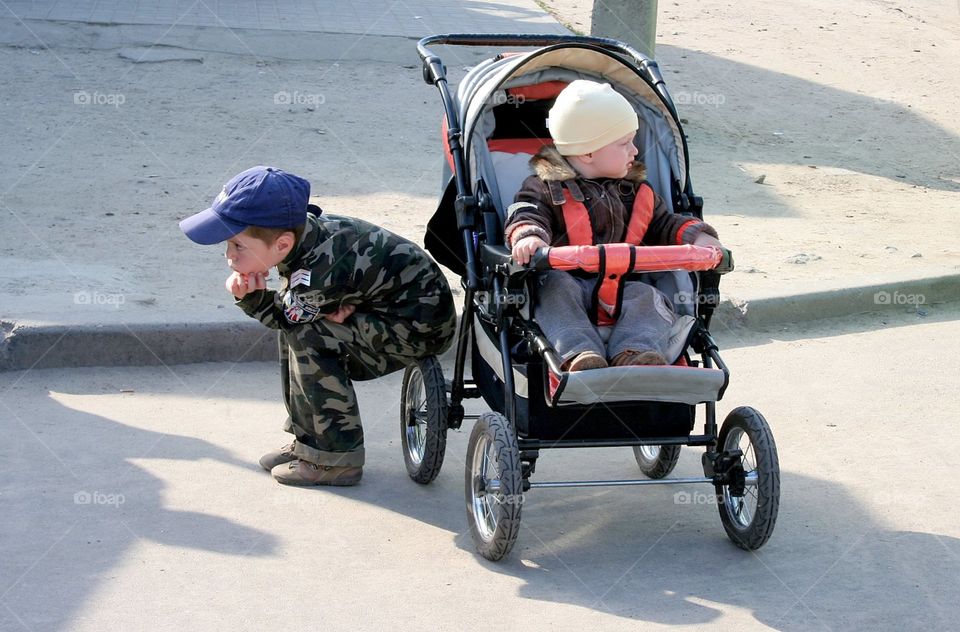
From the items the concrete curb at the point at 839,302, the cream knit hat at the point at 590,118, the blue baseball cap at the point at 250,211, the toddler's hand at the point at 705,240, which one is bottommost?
the concrete curb at the point at 839,302

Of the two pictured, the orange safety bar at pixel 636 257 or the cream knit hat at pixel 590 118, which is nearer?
the orange safety bar at pixel 636 257

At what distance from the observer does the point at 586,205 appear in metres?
4.02

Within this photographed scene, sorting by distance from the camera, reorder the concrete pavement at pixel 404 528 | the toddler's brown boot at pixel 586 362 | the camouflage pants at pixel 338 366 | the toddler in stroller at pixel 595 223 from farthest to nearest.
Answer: the camouflage pants at pixel 338 366
the toddler in stroller at pixel 595 223
the toddler's brown boot at pixel 586 362
the concrete pavement at pixel 404 528

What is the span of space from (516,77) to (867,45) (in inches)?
343

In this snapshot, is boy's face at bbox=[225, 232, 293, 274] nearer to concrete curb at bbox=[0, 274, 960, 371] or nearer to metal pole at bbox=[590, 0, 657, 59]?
concrete curb at bbox=[0, 274, 960, 371]

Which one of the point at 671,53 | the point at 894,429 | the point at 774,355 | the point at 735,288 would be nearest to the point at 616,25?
the point at 671,53

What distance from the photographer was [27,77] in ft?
30.1

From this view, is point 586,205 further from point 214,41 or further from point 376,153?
point 214,41

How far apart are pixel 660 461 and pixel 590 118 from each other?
1.29 metres

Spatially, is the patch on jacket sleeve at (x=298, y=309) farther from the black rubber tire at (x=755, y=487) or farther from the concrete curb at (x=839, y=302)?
the concrete curb at (x=839, y=302)

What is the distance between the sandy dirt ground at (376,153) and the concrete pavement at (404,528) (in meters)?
0.84

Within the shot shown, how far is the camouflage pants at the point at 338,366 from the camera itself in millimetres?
4145

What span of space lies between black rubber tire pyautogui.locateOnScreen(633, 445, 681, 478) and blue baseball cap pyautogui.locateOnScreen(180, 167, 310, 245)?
1.53 metres

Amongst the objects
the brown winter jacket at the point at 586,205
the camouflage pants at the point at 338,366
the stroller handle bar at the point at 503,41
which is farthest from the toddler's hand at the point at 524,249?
the stroller handle bar at the point at 503,41
